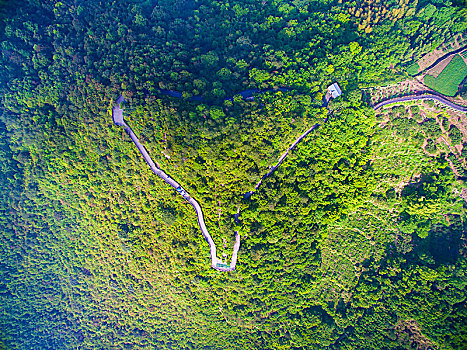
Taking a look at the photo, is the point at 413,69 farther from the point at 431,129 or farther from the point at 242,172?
the point at 242,172

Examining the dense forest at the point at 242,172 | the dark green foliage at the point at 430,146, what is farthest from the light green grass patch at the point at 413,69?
the dark green foliage at the point at 430,146

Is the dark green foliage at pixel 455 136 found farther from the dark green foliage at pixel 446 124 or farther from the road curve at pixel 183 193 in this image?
the road curve at pixel 183 193

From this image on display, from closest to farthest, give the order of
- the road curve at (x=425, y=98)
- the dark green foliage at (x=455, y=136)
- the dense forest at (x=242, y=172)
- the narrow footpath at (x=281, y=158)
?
the dark green foliage at (x=455, y=136) → the dense forest at (x=242, y=172) → the road curve at (x=425, y=98) → the narrow footpath at (x=281, y=158)

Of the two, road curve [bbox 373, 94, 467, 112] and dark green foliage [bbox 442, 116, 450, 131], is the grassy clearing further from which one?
dark green foliage [bbox 442, 116, 450, 131]

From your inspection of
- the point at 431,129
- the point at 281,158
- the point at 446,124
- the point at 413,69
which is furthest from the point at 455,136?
the point at 281,158

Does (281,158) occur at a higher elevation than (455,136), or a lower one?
higher

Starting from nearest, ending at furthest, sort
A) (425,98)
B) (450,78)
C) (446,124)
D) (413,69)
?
1. (446,124)
2. (450,78)
3. (425,98)
4. (413,69)
